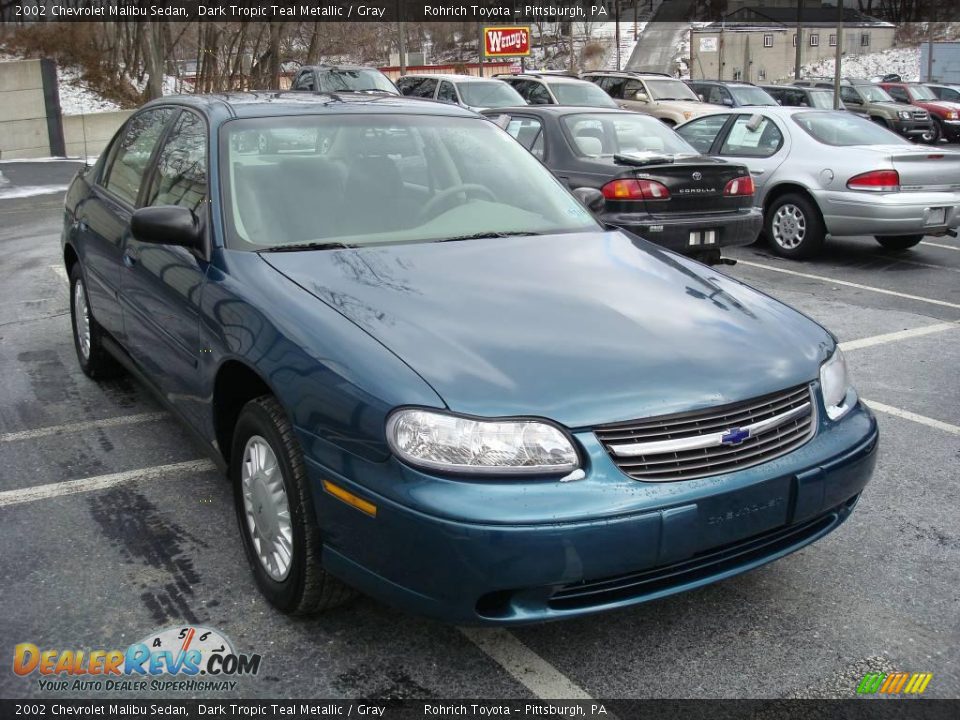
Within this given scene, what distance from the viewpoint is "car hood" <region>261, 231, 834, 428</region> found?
9.04ft

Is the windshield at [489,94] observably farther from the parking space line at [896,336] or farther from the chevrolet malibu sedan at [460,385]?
the chevrolet malibu sedan at [460,385]

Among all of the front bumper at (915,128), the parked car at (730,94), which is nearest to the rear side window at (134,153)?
the parked car at (730,94)

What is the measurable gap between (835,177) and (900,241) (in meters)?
1.25

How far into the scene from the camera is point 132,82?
3441 centimetres

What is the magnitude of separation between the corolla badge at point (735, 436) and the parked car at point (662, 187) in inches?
211

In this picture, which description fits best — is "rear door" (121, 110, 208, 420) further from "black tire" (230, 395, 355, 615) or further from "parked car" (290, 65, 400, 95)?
"parked car" (290, 65, 400, 95)

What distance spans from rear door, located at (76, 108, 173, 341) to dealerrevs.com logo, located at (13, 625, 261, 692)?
2.06m

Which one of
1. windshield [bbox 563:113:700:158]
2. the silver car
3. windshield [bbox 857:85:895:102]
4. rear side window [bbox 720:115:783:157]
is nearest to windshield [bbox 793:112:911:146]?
the silver car

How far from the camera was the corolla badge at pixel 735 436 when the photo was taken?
280 centimetres

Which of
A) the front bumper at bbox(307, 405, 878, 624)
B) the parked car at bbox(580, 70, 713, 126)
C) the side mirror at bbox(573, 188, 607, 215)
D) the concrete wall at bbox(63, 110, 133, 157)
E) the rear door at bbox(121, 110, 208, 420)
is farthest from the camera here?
the concrete wall at bbox(63, 110, 133, 157)

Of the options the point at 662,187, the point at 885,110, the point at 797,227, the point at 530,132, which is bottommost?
the point at 797,227

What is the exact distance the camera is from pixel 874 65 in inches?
2726

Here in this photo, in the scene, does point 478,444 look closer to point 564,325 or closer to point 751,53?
point 564,325

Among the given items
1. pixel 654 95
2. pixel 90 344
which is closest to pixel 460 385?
pixel 90 344
